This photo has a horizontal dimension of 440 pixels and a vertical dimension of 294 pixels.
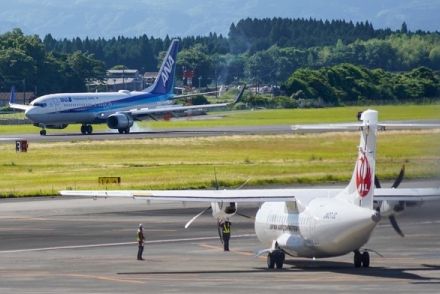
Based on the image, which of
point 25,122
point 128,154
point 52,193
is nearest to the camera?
point 52,193

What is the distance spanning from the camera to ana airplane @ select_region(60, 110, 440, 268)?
47031mm

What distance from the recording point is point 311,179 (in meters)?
93.3

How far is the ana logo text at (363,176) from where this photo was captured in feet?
155

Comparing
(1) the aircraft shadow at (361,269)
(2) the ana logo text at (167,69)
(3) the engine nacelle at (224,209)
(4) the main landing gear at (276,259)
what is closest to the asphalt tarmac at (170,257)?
(1) the aircraft shadow at (361,269)

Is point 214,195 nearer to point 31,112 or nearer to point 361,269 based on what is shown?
point 361,269

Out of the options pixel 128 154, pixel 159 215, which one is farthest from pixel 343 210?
pixel 128 154

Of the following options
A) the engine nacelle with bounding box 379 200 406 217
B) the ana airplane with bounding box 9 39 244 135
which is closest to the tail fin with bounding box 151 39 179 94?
the ana airplane with bounding box 9 39 244 135

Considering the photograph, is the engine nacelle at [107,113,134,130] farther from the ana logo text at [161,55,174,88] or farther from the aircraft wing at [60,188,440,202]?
the aircraft wing at [60,188,440,202]

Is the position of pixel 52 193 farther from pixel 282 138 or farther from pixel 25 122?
pixel 25 122

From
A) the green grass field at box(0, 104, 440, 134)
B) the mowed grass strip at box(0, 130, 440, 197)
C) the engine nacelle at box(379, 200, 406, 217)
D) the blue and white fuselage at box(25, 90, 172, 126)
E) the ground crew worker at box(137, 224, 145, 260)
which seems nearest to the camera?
the engine nacelle at box(379, 200, 406, 217)

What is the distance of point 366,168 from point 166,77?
110m

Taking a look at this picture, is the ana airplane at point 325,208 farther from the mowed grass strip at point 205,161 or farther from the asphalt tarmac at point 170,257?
the mowed grass strip at point 205,161

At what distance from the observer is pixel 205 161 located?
10850 centimetres

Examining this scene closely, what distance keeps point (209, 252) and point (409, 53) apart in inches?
3935
